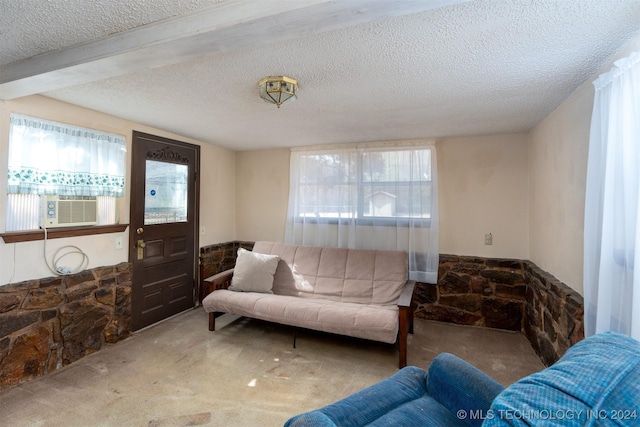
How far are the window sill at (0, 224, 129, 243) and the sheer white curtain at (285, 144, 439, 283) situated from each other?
6.56ft

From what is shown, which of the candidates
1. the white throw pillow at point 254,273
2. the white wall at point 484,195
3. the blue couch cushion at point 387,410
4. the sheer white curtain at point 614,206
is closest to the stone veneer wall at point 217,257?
the white throw pillow at point 254,273

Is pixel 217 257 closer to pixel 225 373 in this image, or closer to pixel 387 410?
pixel 225 373

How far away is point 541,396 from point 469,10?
1432 millimetres

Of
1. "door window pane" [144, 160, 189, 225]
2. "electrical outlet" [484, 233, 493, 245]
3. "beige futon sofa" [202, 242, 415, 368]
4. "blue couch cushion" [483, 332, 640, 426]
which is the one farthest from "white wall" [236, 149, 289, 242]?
"blue couch cushion" [483, 332, 640, 426]

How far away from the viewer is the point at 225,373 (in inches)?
91.7

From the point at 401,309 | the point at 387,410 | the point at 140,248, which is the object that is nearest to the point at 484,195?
the point at 401,309

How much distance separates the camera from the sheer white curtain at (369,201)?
3.46 meters

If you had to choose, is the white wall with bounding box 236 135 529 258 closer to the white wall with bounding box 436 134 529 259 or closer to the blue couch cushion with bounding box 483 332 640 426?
the white wall with bounding box 436 134 529 259

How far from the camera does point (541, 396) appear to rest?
80 centimetres

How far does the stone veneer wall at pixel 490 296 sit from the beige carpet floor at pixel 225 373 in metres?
0.14

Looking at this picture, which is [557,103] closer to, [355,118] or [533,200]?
[533,200]

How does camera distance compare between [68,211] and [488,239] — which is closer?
[68,211]

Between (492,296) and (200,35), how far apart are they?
358 centimetres

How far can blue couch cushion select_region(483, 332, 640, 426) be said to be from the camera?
75 centimetres
